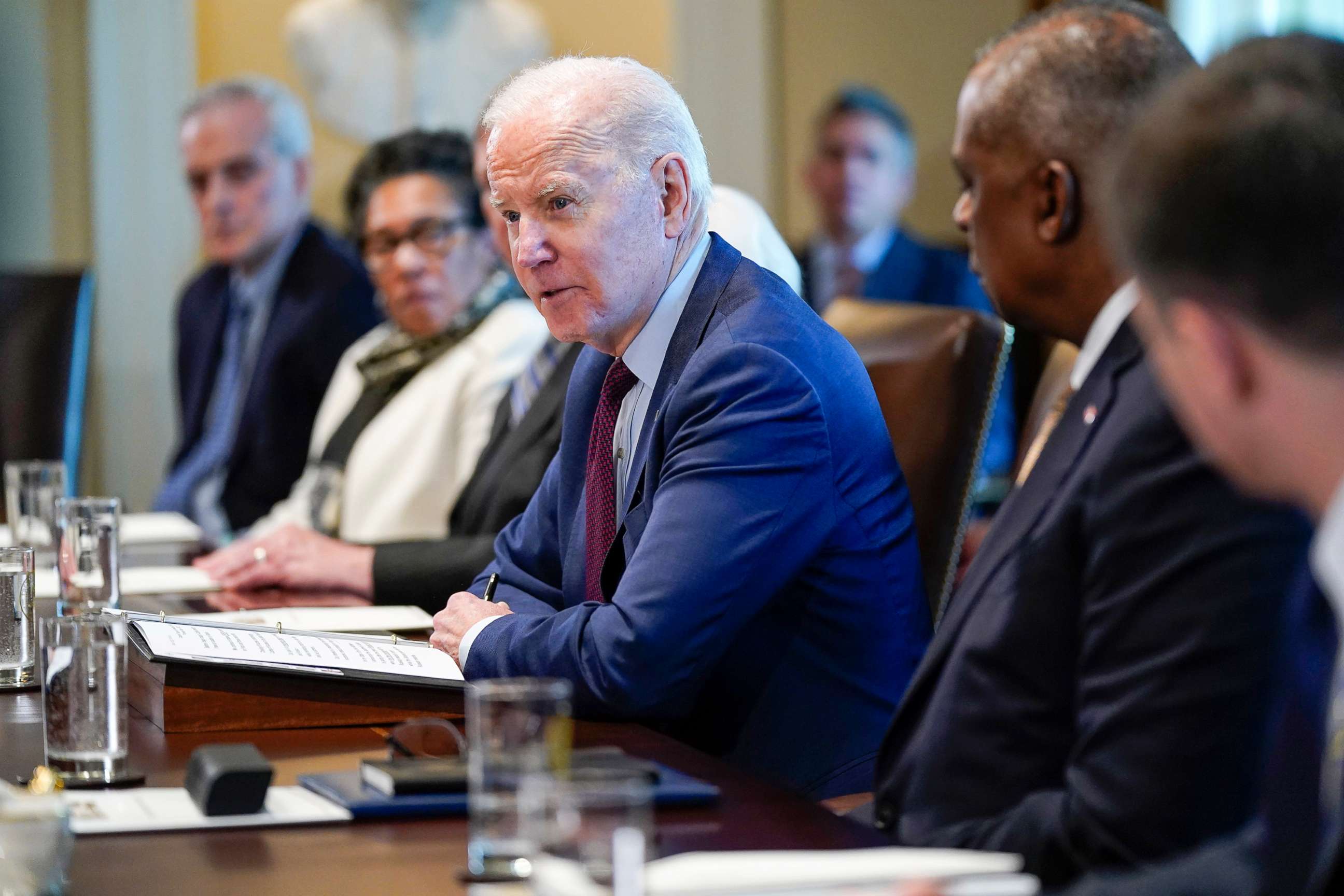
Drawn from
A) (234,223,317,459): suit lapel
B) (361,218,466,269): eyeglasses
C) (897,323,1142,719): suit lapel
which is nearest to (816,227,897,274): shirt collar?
(234,223,317,459): suit lapel

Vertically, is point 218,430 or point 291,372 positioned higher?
point 291,372

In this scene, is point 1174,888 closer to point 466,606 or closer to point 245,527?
point 466,606

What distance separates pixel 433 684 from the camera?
1592 mm

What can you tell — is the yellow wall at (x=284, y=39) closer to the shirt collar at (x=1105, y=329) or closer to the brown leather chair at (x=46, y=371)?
the brown leather chair at (x=46, y=371)

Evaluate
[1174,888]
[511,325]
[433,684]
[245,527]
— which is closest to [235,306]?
[245,527]

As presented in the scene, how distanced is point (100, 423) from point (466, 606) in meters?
3.57

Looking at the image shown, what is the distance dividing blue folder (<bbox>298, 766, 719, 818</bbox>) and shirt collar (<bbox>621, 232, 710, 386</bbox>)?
2.53 feet

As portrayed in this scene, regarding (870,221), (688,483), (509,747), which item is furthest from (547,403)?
(870,221)

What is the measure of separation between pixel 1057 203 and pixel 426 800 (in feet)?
2.80

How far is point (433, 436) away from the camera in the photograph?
3.28m

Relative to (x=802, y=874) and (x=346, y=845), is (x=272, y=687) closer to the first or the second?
(x=346, y=845)

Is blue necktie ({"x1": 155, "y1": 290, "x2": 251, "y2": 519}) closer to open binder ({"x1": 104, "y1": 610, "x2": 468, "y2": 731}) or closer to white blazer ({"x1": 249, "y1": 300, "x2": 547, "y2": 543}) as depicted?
white blazer ({"x1": 249, "y1": 300, "x2": 547, "y2": 543})

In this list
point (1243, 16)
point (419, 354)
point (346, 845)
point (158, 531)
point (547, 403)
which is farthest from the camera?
point (1243, 16)

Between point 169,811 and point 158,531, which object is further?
point 158,531
